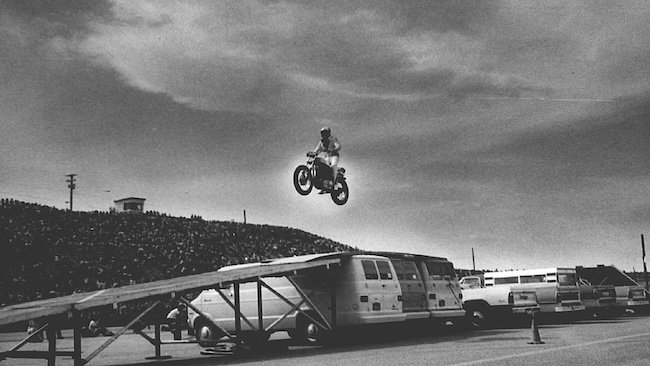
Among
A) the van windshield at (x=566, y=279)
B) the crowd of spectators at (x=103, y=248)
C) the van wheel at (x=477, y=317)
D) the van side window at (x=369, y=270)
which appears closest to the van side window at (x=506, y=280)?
the van windshield at (x=566, y=279)

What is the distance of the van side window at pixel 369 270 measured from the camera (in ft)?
52.6

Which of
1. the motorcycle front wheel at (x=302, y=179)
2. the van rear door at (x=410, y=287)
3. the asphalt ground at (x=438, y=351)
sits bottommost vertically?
the asphalt ground at (x=438, y=351)

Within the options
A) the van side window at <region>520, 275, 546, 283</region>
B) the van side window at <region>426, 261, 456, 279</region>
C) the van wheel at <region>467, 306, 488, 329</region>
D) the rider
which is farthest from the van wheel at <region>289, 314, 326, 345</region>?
the van side window at <region>520, 275, 546, 283</region>

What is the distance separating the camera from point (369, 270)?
16.1m

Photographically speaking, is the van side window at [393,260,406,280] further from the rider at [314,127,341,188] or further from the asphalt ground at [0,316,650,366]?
the rider at [314,127,341,188]

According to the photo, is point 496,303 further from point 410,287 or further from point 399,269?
point 399,269

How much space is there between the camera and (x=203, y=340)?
1598 centimetres

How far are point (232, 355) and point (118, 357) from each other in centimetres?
328

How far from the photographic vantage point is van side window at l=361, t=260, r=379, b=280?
52.6 feet

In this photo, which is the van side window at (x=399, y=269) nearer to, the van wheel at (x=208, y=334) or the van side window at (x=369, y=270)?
the van side window at (x=369, y=270)

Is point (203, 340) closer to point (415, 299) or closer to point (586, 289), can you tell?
point (415, 299)

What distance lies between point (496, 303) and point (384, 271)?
232 inches

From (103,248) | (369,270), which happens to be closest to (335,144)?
(369,270)

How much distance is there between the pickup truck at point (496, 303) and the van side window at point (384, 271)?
5330 mm
